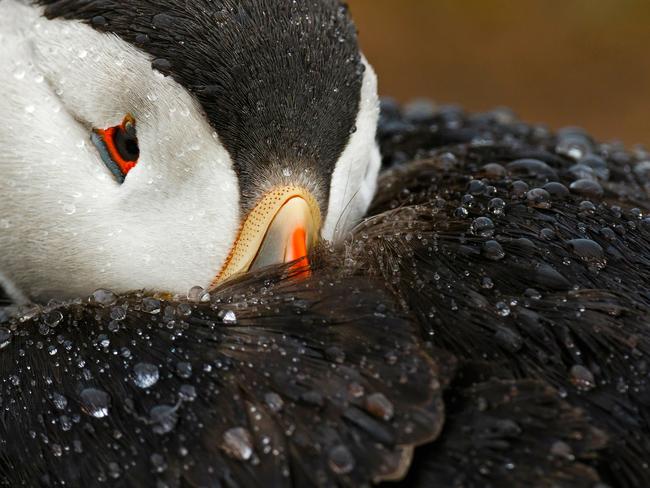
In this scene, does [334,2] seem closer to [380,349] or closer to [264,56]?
[264,56]

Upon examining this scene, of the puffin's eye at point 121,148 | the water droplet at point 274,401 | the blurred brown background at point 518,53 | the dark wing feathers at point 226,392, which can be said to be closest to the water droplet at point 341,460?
the dark wing feathers at point 226,392

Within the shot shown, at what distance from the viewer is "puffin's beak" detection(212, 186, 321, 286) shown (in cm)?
193

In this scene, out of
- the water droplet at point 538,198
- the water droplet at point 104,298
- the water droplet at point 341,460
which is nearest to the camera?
the water droplet at point 341,460

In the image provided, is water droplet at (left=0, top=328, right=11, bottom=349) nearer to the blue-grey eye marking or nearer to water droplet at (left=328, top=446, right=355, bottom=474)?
the blue-grey eye marking

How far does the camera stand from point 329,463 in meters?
1.47

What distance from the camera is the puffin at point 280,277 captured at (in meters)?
1.51

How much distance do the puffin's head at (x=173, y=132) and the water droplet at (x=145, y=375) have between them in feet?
1.26

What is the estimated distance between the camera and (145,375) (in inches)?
63.6

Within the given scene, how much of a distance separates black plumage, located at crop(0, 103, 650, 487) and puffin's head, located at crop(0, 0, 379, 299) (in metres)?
0.20

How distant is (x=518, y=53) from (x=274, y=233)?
4933 mm

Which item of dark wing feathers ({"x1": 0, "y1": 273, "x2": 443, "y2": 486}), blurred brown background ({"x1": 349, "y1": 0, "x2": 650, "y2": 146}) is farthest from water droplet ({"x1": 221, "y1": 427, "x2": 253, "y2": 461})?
blurred brown background ({"x1": 349, "y1": 0, "x2": 650, "y2": 146})

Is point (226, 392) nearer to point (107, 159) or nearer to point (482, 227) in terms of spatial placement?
point (482, 227)

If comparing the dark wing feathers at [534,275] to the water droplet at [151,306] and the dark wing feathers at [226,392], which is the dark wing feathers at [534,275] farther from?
the water droplet at [151,306]

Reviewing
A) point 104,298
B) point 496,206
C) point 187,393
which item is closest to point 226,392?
point 187,393
